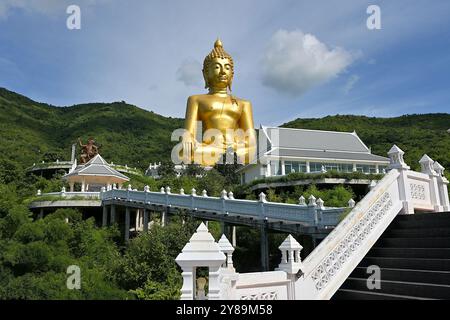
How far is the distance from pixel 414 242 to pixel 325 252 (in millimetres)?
A: 1840

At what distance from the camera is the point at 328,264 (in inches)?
229

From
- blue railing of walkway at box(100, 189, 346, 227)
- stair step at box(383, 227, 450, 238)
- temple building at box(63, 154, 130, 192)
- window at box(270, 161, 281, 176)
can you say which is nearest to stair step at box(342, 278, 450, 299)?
stair step at box(383, 227, 450, 238)

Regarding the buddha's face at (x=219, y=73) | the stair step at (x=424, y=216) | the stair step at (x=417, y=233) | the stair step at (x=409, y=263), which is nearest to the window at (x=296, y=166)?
the buddha's face at (x=219, y=73)

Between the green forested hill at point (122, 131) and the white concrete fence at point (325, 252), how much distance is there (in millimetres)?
25737

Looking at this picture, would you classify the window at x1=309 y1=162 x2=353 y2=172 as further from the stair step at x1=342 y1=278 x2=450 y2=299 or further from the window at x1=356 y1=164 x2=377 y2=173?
the stair step at x1=342 y1=278 x2=450 y2=299

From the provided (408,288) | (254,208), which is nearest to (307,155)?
(254,208)

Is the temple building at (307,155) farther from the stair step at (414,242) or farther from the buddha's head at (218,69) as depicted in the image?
the stair step at (414,242)

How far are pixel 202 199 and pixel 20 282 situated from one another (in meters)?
7.93

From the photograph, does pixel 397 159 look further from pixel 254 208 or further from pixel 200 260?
pixel 254 208

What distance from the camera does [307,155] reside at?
29.0 m

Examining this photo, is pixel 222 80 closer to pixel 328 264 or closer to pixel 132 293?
pixel 132 293

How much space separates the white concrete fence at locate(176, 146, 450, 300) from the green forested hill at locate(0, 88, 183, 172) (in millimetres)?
53880

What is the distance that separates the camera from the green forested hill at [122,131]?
165 ft
